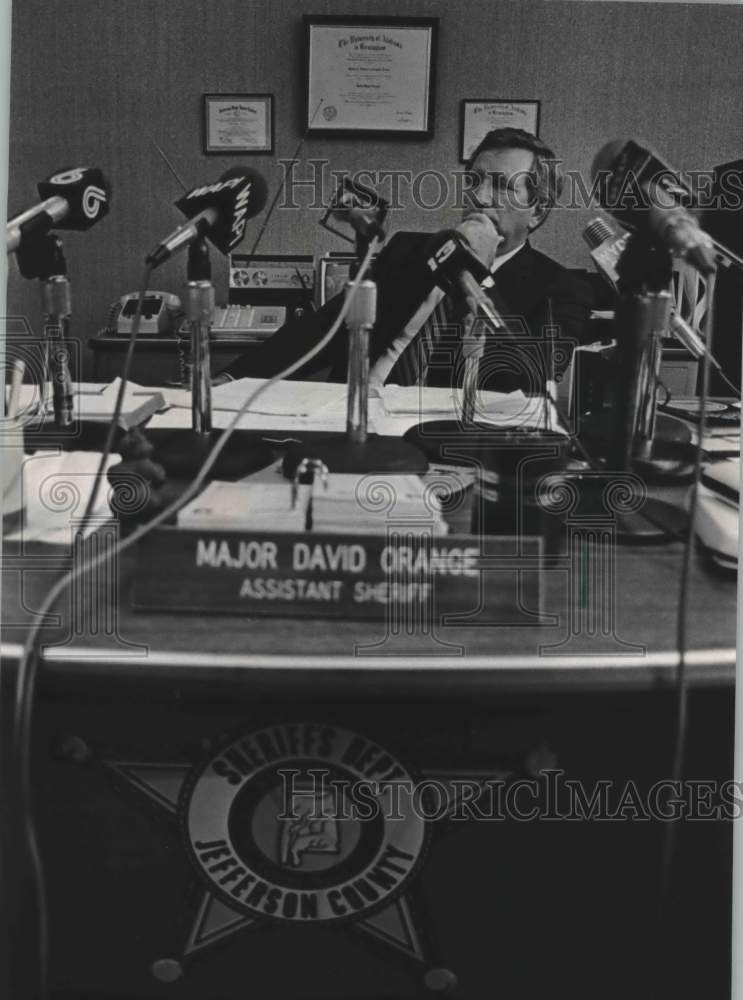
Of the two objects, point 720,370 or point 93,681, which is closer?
point 93,681

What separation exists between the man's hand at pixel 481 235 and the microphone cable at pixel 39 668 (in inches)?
3.7

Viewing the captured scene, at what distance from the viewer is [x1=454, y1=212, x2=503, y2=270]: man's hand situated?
3.07ft

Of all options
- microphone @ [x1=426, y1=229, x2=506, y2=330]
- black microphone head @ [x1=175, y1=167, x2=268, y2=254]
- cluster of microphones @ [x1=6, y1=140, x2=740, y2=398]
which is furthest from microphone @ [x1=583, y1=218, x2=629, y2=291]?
black microphone head @ [x1=175, y1=167, x2=268, y2=254]

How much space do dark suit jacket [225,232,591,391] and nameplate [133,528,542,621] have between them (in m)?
0.23

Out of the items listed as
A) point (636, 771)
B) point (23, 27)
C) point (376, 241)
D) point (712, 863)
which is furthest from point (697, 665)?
point (23, 27)

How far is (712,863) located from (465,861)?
0.25m

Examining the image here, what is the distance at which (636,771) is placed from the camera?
0.88 meters

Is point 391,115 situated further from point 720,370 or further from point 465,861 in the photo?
point 465,861

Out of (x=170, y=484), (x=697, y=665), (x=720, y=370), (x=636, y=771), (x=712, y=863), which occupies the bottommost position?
(x=712, y=863)

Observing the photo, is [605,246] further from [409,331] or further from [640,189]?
[409,331]

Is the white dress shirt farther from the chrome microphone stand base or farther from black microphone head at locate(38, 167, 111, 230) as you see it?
black microphone head at locate(38, 167, 111, 230)

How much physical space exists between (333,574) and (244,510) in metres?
0.10

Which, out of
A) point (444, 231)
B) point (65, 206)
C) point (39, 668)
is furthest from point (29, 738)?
point (444, 231)

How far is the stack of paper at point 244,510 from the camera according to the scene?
79 cm
